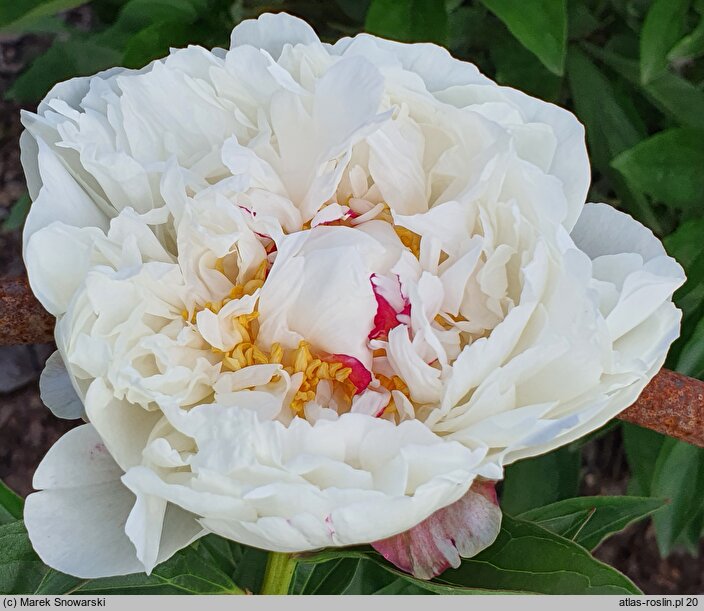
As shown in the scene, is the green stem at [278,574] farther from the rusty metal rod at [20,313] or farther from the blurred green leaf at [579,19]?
the blurred green leaf at [579,19]

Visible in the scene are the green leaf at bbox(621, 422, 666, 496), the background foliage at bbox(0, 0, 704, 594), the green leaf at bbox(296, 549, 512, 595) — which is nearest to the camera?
the background foliage at bbox(0, 0, 704, 594)

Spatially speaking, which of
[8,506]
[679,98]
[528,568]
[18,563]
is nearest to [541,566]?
[528,568]

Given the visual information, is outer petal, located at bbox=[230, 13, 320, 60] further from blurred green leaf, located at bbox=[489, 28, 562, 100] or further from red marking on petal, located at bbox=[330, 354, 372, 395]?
blurred green leaf, located at bbox=[489, 28, 562, 100]

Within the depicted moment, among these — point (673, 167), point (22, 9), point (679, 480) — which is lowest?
point (679, 480)

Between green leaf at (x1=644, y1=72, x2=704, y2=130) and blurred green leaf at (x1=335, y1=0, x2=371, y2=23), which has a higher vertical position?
blurred green leaf at (x1=335, y1=0, x2=371, y2=23)

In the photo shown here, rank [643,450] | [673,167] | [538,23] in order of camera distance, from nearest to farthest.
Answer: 1. [538,23]
2. [673,167]
3. [643,450]

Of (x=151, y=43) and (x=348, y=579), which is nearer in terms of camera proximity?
(x=348, y=579)

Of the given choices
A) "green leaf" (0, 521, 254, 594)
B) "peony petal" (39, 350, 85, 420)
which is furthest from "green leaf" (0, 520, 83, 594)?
"peony petal" (39, 350, 85, 420)

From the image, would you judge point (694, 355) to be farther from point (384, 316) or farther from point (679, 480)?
point (384, 316)
